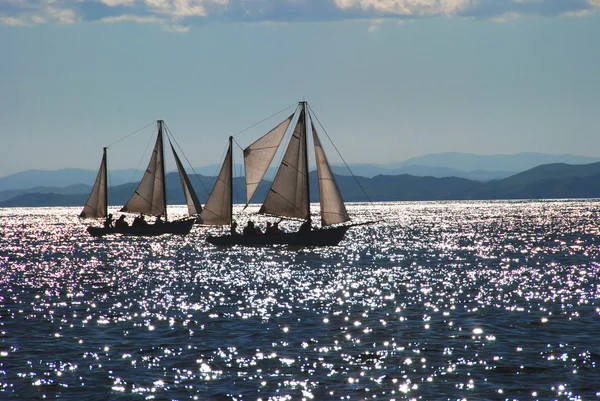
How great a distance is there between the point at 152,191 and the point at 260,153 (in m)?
28.6

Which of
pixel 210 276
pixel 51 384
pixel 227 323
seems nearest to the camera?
pixel 51 384

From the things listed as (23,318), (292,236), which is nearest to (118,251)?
(292,236)

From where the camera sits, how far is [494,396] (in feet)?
64.1

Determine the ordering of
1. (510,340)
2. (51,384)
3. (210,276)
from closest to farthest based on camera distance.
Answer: (51,384) < (510,340) < (210,276)

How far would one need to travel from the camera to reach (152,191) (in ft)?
295

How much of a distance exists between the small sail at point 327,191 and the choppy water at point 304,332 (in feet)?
26.6

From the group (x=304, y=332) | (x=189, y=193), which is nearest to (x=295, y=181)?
(x=189, y=193)

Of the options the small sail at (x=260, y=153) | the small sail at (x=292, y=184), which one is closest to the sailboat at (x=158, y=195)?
the small sail at (x=260, y=153)

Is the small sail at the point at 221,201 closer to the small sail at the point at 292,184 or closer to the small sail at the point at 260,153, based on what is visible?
the small sail at the point at 260,153

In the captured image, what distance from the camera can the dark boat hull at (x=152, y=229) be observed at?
94.6 m

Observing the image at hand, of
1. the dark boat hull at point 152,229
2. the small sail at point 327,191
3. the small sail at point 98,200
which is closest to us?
the small sail at point 327,191

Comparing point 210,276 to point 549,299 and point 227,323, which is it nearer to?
point 227,323

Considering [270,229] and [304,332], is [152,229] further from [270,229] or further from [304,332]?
[304,332]

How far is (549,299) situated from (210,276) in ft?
78.1
